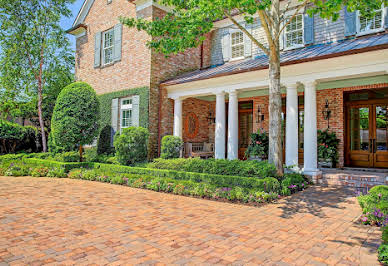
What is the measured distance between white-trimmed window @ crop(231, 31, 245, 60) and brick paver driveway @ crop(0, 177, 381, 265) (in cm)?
831

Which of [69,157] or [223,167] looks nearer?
[223,167]

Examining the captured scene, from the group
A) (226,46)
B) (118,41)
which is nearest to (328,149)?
(226,46)

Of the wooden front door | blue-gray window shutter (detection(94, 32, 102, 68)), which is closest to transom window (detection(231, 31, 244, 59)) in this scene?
the wooden front door

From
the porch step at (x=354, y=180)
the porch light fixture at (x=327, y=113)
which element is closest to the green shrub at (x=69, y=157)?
the porch step at (x=354, y=180)

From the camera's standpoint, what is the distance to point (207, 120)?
14609 mm

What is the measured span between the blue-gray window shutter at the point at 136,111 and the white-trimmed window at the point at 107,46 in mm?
3152

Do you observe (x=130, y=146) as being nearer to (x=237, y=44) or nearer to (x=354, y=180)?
(x=237, y=44)

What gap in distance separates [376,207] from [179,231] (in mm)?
3407

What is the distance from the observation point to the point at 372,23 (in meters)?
9.91

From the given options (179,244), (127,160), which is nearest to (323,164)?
(127,160)

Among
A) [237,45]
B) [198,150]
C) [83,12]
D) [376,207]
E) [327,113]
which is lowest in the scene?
[376,207]

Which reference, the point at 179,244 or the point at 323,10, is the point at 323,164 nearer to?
the point at 323,10

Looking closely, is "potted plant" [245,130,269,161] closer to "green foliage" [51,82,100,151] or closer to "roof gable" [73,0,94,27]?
"green foliage" [51,82,100,151]

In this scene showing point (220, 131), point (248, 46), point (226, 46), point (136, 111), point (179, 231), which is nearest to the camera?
point (179, 231)
